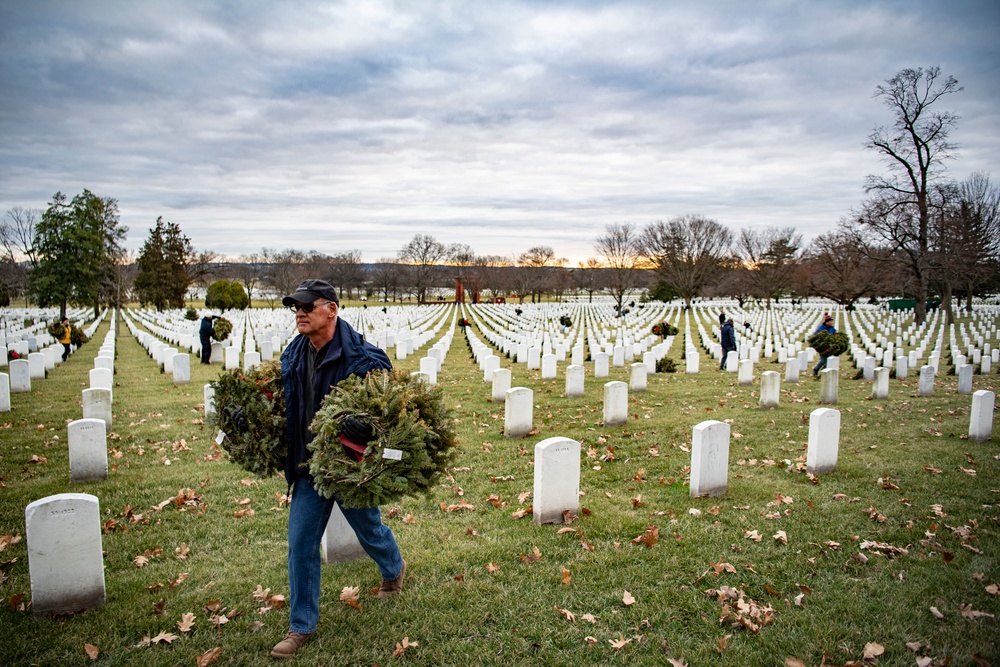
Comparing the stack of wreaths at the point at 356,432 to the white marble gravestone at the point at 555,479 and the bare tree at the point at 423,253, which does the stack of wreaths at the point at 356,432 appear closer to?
the white marble gravestone at the point at 555,479

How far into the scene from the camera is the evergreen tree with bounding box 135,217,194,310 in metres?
51.2

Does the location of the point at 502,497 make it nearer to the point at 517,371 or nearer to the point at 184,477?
the point at 184,477

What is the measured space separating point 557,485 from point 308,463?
282 cm

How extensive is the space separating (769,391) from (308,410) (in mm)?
9986

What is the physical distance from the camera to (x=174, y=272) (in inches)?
2056

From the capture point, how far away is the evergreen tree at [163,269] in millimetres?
51156

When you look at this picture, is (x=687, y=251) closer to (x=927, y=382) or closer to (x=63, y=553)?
(x=927, y=382)

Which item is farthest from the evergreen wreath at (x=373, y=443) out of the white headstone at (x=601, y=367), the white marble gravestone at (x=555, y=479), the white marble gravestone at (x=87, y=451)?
the white headstone at (x=601, y=367)

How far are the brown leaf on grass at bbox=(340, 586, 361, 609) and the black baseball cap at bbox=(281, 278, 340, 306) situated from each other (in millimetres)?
2181

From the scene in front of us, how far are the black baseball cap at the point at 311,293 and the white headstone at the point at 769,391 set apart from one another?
32.1 feet

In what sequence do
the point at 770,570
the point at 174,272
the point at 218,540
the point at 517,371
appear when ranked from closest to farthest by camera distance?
the point at 770,570, the point at 218,540, the point at 517,371, the point at 174,272

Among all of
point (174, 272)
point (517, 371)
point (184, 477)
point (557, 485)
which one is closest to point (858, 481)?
point (557, 485)

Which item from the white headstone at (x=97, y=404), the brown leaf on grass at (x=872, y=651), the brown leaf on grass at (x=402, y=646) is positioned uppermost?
the white headstone at (x=97, y=404)

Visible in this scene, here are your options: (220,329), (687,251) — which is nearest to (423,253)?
(687,251)
